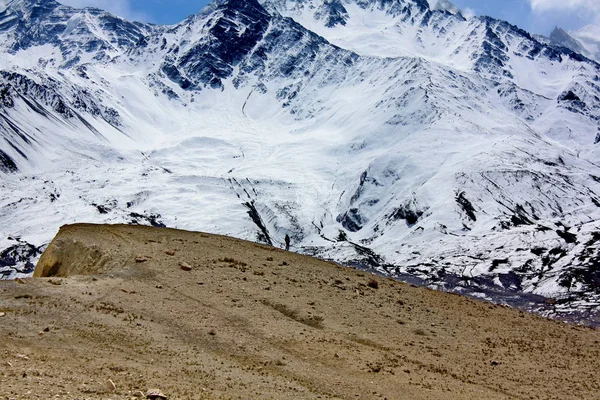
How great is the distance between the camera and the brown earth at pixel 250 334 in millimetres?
17188

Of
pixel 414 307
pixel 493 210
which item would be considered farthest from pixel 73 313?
pixel 493 210

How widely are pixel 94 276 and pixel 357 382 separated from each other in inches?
469

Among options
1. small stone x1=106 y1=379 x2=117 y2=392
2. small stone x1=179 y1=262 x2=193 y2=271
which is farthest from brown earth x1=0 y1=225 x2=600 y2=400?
small stone x1=106 y1=379 x2=117 y2=392

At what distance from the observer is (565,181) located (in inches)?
5595

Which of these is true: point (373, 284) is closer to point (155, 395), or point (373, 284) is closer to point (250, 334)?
point (250, 334)

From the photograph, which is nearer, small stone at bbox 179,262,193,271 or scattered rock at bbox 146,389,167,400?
scattered rock at bbox 146,389,167,400

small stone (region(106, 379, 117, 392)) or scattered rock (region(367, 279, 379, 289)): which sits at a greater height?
small stone (region(106, 379, 117, 392))

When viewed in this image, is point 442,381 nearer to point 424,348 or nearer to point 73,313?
point 424,348

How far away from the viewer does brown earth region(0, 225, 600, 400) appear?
17.2 meters

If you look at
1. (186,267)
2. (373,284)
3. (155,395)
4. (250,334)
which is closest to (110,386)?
(155,395)

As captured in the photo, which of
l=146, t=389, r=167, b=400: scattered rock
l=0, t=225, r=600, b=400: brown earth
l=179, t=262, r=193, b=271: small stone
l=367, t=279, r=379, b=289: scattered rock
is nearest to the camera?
l=146, t=389, r=167, b=400: scattered rock

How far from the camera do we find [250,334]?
21.6 metres

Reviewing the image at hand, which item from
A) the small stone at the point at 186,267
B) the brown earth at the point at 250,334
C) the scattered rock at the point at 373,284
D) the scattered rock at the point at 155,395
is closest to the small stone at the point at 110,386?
the brown earth at the point at 250,334

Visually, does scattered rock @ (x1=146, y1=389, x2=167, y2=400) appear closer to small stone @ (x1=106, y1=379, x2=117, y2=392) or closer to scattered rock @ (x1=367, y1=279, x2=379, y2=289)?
small stone @ (x1=106, y1=379, x2=117, y2=392)
